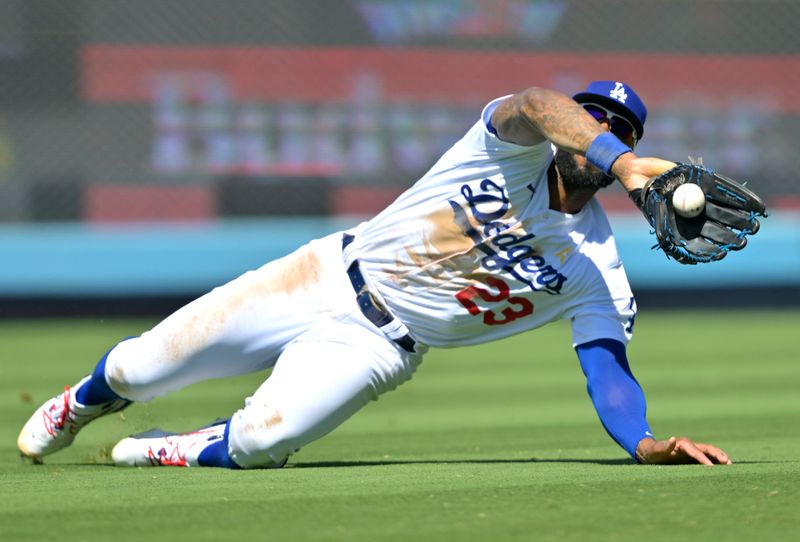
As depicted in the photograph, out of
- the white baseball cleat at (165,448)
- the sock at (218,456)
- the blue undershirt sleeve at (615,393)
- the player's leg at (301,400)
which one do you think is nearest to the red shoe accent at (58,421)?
the white baseball cleat at (165,448)

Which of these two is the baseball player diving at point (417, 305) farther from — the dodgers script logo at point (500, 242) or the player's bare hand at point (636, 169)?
the player's bare hand at point (636, 169)

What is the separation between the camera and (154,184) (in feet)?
50.5

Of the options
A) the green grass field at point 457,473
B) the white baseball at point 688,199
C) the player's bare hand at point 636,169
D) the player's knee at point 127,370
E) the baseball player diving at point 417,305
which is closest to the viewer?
the green grass field at point 457,473

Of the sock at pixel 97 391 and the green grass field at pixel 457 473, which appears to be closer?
the green grass field at pixel 457 473

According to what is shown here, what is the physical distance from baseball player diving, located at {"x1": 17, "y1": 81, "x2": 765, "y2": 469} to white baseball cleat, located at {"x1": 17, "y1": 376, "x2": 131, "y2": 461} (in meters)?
0.06

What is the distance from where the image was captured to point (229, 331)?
17.8ft

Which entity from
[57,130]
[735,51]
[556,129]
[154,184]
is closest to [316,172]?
[154,184]

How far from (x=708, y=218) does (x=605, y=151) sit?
1.30 ft

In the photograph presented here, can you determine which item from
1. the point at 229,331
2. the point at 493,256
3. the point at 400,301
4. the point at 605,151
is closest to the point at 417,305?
the point at 400,301

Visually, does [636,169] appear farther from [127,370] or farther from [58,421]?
[58,421]

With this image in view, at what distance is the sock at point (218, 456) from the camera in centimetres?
537

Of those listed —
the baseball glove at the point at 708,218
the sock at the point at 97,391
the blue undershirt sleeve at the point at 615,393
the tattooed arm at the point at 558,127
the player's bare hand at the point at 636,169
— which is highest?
the tattooed arm at the point at 558,127

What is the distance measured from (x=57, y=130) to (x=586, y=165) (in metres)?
11.3

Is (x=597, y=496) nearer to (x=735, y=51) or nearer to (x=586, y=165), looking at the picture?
(x=586, y=165)
